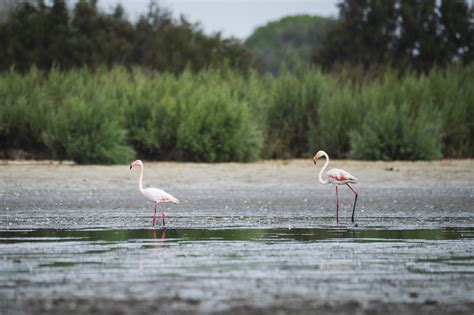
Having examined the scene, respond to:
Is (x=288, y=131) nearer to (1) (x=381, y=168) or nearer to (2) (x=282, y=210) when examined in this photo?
(1) (x=381, y=168)

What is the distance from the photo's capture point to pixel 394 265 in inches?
360

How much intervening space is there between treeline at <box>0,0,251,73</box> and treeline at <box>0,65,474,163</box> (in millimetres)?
14952

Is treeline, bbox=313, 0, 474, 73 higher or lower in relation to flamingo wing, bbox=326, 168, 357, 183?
higher

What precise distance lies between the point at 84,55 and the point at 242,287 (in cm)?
3571

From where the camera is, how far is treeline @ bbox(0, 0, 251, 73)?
42.4 m

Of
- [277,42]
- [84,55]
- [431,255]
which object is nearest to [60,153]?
[431,255]

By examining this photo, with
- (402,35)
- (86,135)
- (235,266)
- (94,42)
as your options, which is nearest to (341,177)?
(235,266)

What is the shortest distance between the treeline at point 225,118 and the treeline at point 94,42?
14952mm

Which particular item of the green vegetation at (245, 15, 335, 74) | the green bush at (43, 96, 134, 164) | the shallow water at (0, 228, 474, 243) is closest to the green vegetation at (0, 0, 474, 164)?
the green bush at (43, 96, 134, 164)

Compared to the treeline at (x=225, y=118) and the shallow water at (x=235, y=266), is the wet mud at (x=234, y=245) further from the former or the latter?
the treeline at (x=225, y=118)

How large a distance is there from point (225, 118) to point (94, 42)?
21.7 m

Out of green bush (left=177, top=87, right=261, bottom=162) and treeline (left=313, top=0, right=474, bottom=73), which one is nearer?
green bush (left=177, top=87, right=261, bottom=162)

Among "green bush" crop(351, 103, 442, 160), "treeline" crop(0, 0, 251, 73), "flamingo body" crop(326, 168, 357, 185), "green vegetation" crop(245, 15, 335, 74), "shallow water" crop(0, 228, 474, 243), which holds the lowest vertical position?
"shallow water" crop(0, 228, 474, 243)

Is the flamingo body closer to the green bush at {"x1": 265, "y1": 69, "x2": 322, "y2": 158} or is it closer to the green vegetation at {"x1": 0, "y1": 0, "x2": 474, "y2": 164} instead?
the green vegetation at {"x1": 0, "y1": 0, "x2": 474, "y2": 164}
